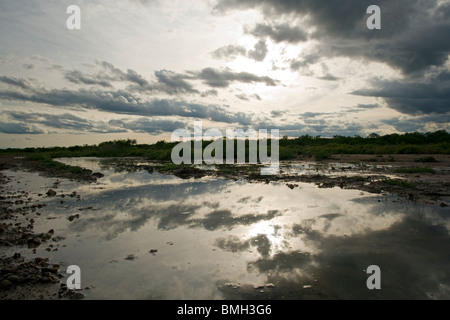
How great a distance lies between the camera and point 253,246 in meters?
5.62

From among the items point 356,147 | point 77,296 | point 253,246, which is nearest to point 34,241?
point 77,296

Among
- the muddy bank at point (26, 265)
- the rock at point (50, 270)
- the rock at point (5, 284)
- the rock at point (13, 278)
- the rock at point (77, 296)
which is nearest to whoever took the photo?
the rock at point (77, 296)

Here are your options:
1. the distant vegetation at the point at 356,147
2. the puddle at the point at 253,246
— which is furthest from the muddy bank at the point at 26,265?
the distant vegetation at the point at 356,147

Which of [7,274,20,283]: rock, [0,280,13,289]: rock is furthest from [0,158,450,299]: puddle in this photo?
[0,280,13,289]: rock

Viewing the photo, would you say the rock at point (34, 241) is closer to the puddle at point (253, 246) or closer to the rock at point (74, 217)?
the puddle at point (253, 246)

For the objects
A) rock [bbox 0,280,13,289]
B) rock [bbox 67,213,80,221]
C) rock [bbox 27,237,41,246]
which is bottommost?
rock [bbox 0,280,13,289]

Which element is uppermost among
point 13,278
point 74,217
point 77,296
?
point 74,217

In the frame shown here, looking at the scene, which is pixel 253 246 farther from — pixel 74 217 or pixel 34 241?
pixel 74 217

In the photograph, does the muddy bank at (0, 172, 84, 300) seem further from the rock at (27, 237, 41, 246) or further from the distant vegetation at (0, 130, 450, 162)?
the distant vegetation at (0, 130, 450, 162)

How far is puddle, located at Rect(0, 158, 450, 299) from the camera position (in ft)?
13.2

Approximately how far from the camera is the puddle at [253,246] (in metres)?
4.02
